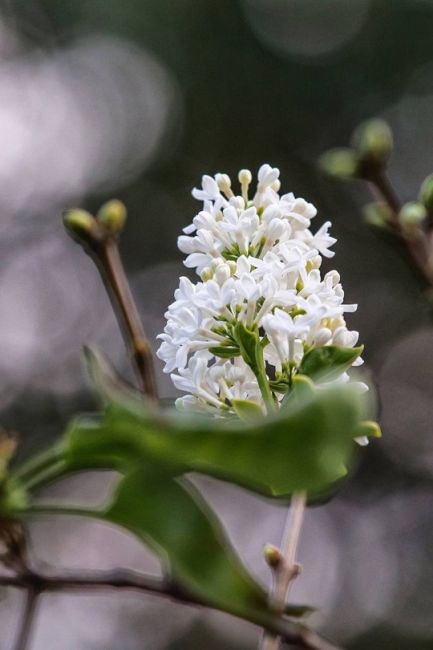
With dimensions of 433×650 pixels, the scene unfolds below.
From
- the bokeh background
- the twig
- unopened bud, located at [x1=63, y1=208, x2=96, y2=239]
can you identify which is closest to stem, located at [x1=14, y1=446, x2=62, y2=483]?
Answer: the twig

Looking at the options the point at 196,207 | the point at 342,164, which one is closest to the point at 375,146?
the point at 342,164

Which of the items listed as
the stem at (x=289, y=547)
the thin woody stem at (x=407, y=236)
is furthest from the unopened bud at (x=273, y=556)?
the thin woody stem at (x=407, y=236)

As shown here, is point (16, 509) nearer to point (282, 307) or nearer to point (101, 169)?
point (282, 307)

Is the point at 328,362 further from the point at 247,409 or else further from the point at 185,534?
the point at 185,534

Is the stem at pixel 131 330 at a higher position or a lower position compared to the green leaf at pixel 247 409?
higher

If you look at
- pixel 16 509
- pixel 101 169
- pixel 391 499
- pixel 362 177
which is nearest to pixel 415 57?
pixel 101 169

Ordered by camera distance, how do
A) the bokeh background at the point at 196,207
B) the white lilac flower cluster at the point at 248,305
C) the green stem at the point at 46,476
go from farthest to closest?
the bokeh background at the point at 196,207, the white lilac flower cluster at the point at 248,305, the green stem at the point at 46,476

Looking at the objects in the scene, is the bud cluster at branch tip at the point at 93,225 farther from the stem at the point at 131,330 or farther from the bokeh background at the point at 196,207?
the bokeh background at the point at 196,207
